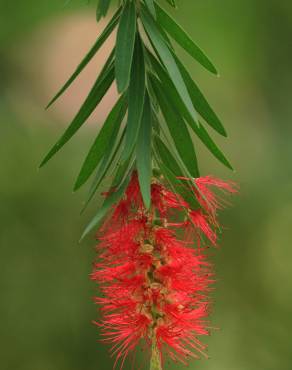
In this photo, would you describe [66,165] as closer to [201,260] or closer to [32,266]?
[32,266]

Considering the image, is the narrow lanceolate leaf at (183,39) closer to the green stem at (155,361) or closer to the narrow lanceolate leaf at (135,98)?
the narrow lanceolate leaf at (135,98)

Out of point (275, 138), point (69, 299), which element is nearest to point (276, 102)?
point (275, 138)

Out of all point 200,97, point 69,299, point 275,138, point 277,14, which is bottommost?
point 69,299

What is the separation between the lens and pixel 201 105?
0.73 m

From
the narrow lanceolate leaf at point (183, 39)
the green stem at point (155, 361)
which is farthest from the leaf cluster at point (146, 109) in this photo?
the green stem at point (155, 361)

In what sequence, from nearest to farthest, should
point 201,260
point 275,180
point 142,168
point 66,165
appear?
point 142,168 < point 201,260 < point 66,165 < point 275,180

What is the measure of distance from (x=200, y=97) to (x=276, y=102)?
63.8 inches

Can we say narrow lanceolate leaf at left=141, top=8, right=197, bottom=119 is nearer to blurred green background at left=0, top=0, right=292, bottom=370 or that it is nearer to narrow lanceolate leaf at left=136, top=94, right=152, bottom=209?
narrow lanceolate leaf at left=136, top=94, right=152, bottom=209

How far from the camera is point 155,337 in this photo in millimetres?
703

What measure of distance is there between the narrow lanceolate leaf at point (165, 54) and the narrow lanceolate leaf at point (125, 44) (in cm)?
1

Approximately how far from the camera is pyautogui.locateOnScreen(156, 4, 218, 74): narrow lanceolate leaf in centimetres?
71

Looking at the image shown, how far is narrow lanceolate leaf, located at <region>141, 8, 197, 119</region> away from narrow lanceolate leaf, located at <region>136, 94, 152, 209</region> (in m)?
0.05

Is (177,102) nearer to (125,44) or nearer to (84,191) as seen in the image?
(125,44)

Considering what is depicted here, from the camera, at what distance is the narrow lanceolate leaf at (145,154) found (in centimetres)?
62
